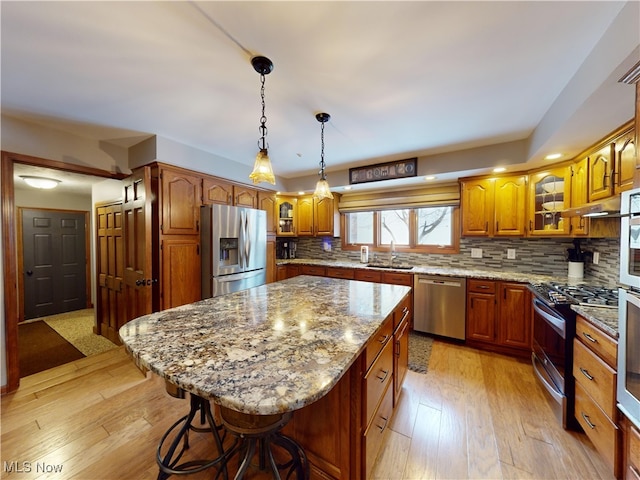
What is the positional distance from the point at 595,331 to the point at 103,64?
340 cm

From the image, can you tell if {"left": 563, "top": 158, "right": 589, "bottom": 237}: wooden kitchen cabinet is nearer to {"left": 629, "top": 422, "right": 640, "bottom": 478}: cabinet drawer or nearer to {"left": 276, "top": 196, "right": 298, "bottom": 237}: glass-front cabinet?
{"left": 629, "top": 422, "right": 640, "bottom": 478}: cabinet drawer

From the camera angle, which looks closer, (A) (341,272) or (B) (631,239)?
(B) (631,239)

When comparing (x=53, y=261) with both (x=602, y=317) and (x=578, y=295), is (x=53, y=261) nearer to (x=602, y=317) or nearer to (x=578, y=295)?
(x=602, y=317)

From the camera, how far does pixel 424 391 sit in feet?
6.84

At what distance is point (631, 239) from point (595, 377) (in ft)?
2.91

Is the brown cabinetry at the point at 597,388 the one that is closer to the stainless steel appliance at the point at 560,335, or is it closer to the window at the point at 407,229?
the stainless steel appliance at the point at 560,335

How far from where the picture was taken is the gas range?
1.65m

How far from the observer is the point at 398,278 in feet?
11.0

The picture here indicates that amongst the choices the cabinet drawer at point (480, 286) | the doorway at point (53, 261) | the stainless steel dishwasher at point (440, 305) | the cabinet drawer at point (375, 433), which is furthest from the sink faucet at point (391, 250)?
the doorway at point (53, 261)

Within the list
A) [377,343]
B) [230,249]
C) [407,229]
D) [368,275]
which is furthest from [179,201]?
[407,229]

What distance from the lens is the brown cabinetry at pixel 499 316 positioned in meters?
2.58

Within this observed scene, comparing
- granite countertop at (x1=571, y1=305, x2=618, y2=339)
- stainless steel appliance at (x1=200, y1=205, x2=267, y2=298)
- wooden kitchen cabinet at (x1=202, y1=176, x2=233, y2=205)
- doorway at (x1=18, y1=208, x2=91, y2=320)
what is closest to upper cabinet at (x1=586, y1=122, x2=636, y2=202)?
granite countertop at (x1=571, y1=305, x2=618, y2=339)

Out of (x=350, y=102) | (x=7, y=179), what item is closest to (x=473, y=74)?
(x=350, y=102)

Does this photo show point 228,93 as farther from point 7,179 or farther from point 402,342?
point 402,342
